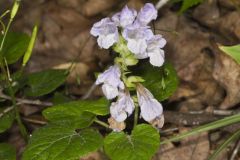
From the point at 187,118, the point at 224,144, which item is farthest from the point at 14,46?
the point at 224,144

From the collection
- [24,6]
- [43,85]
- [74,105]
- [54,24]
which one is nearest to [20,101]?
[43,85]

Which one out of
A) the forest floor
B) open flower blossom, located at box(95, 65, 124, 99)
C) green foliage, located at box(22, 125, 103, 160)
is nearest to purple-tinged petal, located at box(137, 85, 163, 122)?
open flower blossom, located at box(95, 65, 124, 99)

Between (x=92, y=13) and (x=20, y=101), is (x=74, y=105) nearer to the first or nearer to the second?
(x=20, y=101)

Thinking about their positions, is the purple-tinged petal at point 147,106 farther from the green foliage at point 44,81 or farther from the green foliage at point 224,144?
the green foliage at point 44,81

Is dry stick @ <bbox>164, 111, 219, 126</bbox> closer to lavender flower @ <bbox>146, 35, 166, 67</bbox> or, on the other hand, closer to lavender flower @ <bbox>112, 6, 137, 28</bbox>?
lavender flower @ <bbox>146, 35, 166, 67</bbox>

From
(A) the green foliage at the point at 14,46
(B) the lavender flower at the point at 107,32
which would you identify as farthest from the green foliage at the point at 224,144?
(A) the green foliage at the point at 14,46

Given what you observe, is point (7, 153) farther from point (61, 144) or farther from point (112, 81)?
point (112, 81)
